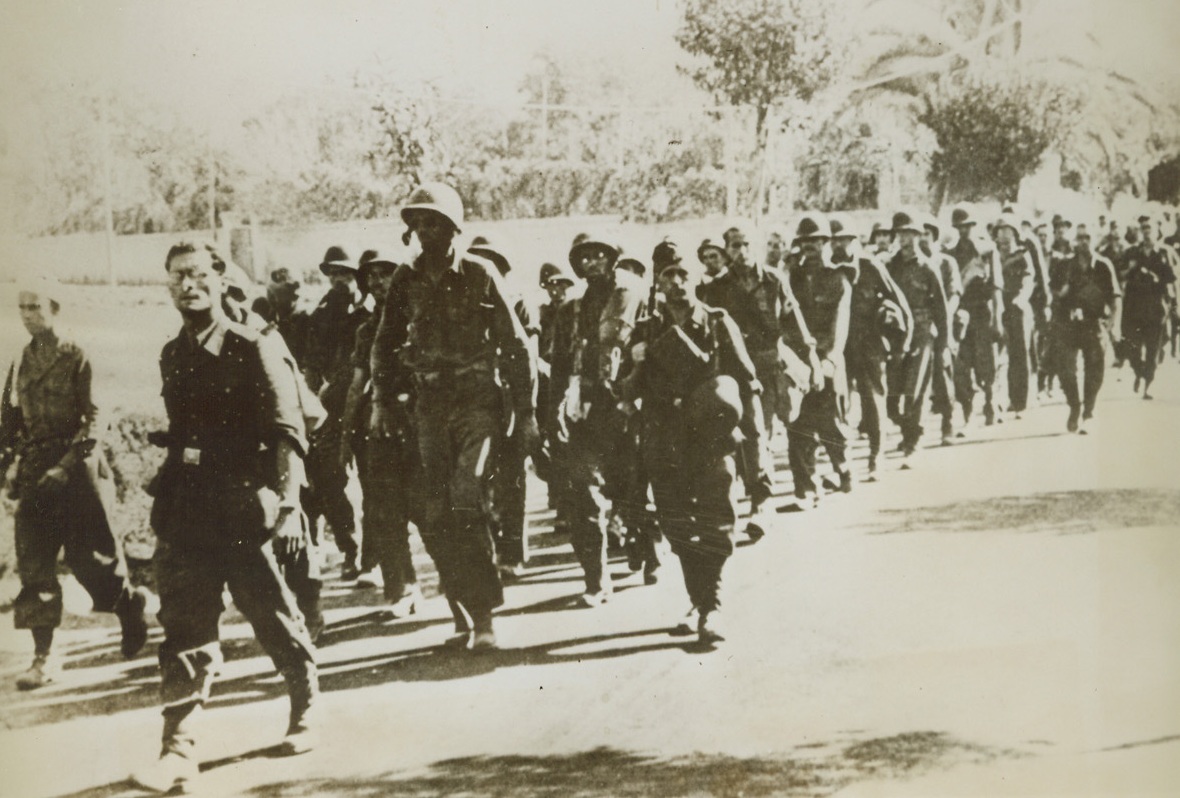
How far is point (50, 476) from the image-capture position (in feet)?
12.6

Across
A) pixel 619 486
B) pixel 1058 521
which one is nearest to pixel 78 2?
pixel 619 486

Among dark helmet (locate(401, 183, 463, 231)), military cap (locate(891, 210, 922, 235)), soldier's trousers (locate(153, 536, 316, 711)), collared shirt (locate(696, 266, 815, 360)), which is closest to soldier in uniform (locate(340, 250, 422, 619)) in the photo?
dark helmet (locate(401, 183, 463, 231))

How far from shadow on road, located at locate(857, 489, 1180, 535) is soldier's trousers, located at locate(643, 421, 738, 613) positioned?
0.78 meters

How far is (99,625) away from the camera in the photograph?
12.9 ft

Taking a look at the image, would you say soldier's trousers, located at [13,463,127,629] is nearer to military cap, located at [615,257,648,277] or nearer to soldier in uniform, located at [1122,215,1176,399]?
military cap, located at [615,257,648,277]

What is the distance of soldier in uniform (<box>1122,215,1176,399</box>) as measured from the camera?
452 centimetres

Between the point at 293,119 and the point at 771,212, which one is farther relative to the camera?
the point at 771,212

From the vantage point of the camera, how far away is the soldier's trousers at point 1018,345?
473 centimetres

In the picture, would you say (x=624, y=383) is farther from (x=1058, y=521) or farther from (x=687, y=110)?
(x=1058, y=521)

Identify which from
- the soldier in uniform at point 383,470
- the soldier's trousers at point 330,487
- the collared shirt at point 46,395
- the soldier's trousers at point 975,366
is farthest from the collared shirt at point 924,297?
the collared shirt at point 46,395

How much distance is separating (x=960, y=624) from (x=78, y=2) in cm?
426

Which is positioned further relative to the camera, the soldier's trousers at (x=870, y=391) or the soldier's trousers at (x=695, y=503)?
the soldier's trousers at (x=870, y=391)

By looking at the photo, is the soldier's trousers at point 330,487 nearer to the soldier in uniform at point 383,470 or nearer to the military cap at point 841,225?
the soldier in uniform at point 383,470

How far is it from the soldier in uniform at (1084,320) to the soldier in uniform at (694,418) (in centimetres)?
157
